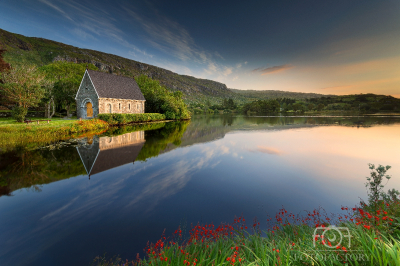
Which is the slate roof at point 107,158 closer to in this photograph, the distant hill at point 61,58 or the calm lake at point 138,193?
the calm lake at point 138,193

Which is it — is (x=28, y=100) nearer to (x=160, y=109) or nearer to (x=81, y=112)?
(x=81, y=112)

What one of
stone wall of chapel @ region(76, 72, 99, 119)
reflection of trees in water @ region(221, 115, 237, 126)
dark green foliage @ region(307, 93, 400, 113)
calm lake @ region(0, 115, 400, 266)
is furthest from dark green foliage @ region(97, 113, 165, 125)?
dark green foliage @ region(307, 93, 400, 113)

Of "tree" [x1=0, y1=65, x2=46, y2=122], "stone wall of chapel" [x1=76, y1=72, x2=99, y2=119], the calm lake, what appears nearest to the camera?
the calm lake

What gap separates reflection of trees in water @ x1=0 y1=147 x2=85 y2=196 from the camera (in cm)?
687

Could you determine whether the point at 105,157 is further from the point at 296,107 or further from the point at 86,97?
the point at 296,107

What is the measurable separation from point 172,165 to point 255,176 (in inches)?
175

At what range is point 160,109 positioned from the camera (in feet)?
151

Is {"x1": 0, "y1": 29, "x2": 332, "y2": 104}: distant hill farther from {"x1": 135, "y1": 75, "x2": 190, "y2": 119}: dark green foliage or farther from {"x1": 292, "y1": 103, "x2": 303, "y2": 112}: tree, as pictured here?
{"x1": 135, "y1": 75, "x2": 190, "y2": 119}: dark green foliage

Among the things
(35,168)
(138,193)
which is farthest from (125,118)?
(138,193)

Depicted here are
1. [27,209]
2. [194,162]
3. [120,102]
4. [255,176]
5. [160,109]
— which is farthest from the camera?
[160,109]

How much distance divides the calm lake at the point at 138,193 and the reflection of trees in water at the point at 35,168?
0.04 metres

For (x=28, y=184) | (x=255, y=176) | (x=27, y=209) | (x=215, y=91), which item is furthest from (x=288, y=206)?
(x=215, y=91)

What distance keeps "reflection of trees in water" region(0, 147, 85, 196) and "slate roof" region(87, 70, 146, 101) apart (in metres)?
22.9

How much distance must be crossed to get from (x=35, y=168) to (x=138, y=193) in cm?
624
